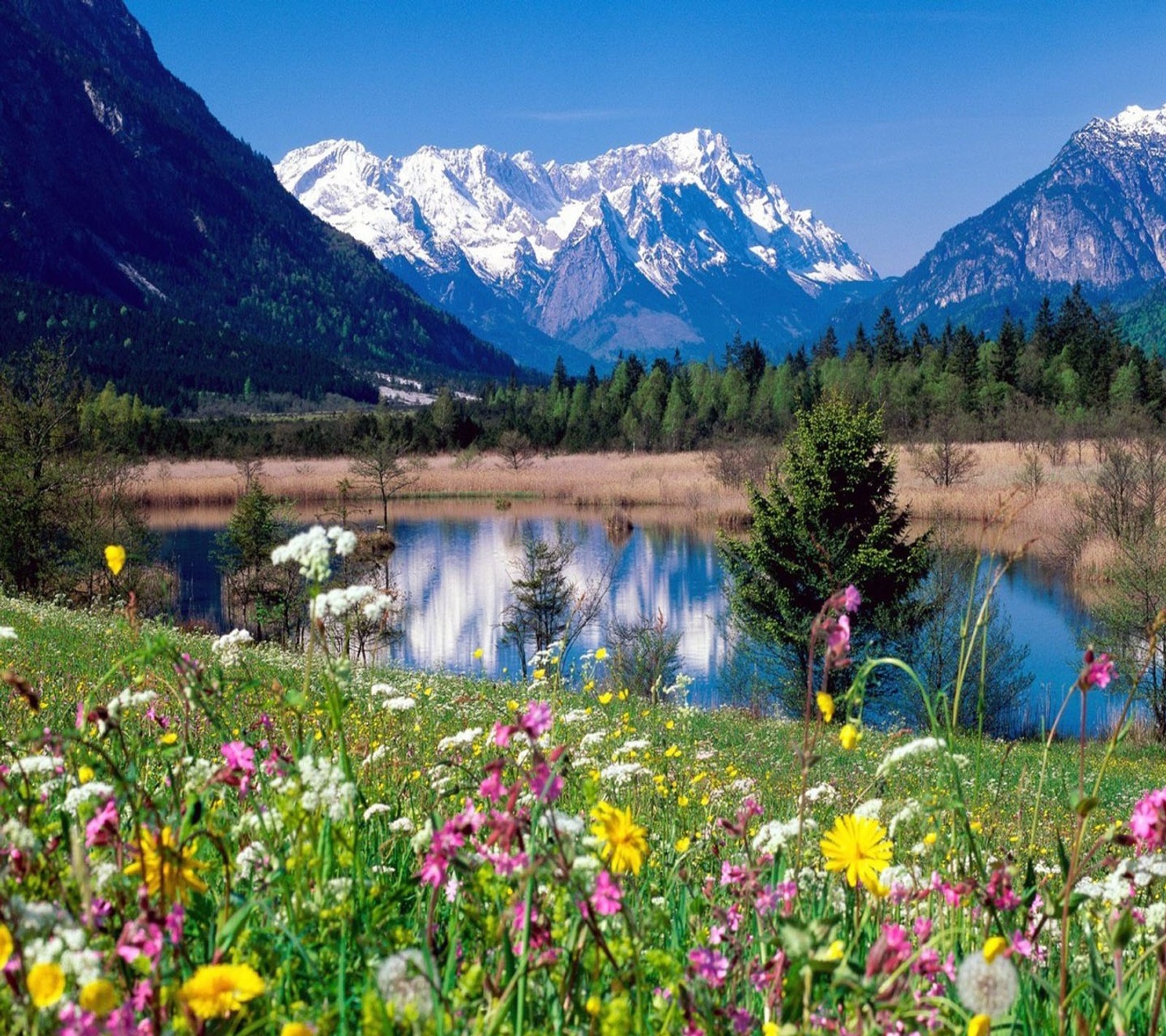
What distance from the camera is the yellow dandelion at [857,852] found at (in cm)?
179

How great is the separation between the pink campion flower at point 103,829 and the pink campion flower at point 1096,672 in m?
1.42

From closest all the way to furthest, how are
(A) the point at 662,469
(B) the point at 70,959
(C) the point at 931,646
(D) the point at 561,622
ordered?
(B) the point at 70,959 → (C) the point at 931,646 → (D) the point at 561,622 → (A) the point at 662,469

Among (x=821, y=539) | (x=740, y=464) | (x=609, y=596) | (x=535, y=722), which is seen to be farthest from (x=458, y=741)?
(x=740, y=464)

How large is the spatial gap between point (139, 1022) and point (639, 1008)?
63cm

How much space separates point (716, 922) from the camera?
1982mm

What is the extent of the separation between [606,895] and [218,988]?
0.51 metres

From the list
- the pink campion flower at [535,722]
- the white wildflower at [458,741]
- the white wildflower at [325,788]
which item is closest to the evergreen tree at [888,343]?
the white wildflower at [458,741]

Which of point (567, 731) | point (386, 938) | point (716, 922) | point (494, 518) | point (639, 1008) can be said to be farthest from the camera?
point (494, 518)

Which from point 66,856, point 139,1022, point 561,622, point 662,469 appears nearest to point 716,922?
point 139,1022

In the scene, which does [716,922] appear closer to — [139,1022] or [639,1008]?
[639,1008]

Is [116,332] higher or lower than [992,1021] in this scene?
higher

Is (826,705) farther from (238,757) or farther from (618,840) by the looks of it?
(238,757)

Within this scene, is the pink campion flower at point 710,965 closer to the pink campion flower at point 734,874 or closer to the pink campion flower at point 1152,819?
the pink campion flower at point 734,874

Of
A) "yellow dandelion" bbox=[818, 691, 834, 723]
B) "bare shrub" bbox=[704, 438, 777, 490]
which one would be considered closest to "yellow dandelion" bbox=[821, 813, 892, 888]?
"yellow dandelion" bbox=[818, 691, 834, 723]
